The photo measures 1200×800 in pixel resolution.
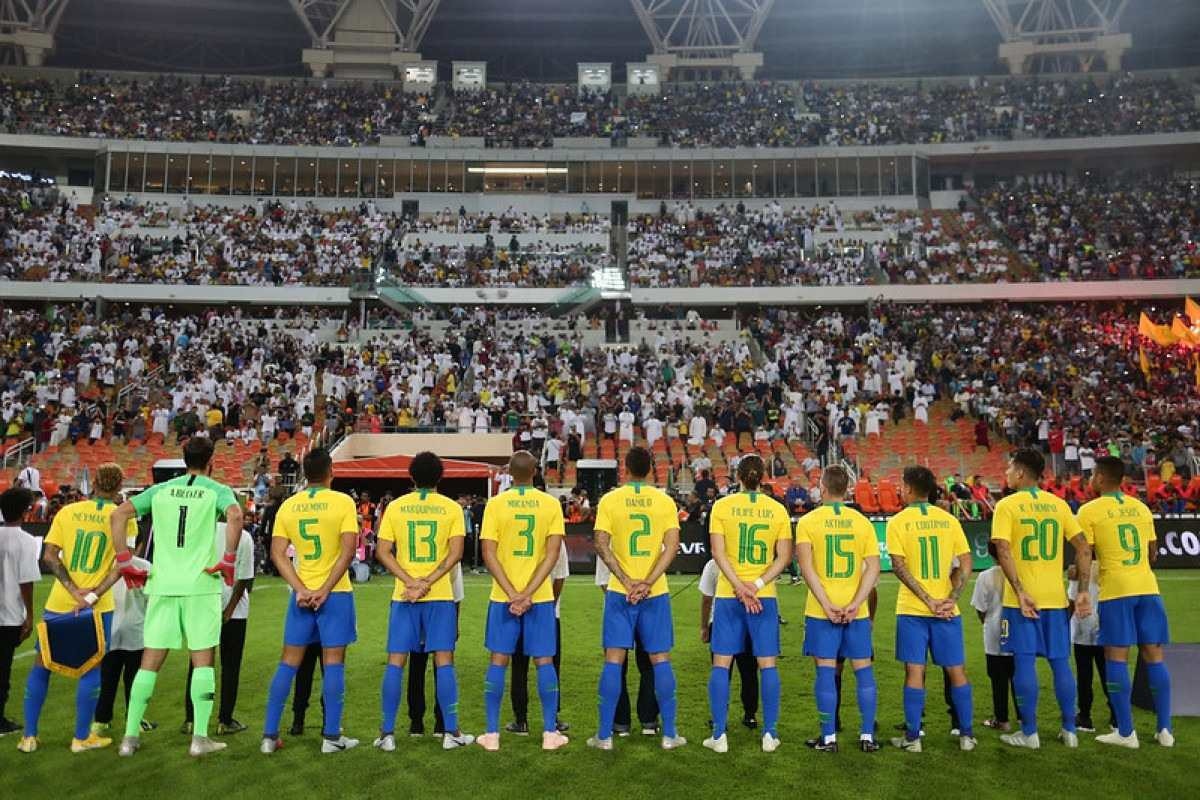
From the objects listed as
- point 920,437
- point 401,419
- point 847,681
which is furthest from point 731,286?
point 847,681

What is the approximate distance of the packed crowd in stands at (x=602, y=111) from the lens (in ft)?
146

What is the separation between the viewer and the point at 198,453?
20.5 ft

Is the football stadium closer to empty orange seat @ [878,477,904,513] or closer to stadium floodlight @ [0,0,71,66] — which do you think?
empty orange seat @ [878,477,904,513]

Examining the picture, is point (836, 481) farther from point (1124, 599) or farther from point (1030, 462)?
point (1124, 599)

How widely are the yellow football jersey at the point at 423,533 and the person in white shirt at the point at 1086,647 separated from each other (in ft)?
14.9

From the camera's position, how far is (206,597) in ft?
20.0

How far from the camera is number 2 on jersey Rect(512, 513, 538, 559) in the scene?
633cm

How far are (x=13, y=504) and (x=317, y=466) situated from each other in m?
2.39

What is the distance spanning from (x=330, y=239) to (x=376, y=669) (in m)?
34.4


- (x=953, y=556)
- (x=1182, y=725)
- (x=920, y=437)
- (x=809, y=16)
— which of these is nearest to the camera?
(x=953, y=556)

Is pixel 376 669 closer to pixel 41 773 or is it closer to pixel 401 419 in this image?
pixel 41 773

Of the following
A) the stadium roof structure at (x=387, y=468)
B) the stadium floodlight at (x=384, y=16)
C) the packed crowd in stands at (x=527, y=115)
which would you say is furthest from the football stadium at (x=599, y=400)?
the stadium floodlight at (x=384, y=16)

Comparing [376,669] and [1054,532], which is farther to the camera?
[376,669]

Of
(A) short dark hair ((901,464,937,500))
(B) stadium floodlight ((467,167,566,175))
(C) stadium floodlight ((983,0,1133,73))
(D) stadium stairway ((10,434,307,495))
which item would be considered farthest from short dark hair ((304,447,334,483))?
(C) stadium floodlight ((983,0,1133,73))
